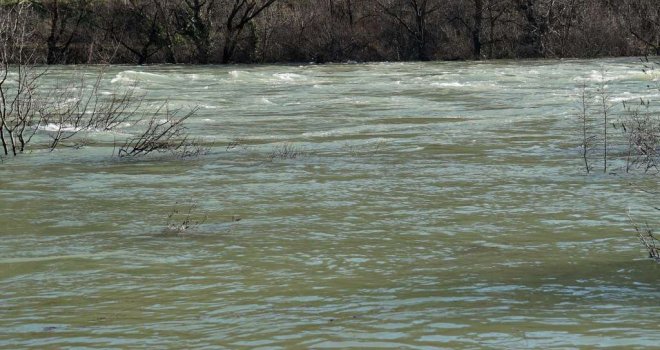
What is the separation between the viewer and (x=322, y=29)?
4788 centimetres

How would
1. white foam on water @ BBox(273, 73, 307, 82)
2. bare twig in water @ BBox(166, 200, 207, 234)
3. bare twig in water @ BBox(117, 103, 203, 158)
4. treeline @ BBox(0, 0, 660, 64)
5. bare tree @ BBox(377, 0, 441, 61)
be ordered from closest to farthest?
bare twig in water @ BBox(166, 200, 207, 234)
bare twig in water @ BBox(117, 103, 203, 158)
white foam on water @ BBox(273, 73, 307, 82)
treeline @ BBox(0, 0, 660, 64)
bare tree @ BBox(377, 0, 441, 61)

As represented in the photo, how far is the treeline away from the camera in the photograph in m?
45.6

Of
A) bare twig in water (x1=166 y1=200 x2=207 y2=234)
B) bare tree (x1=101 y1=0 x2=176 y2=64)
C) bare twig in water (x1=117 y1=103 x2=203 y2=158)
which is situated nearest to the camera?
bare twig in water (x1=166 y1=200 x2=207 y2=234)

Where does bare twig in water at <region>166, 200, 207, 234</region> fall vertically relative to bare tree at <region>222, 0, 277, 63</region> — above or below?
below

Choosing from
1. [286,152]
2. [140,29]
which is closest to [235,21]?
[140,29]

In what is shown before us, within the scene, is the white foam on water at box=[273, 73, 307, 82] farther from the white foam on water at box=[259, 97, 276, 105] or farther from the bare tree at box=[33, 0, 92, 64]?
the bare tree at box=[33, 0, 92, 64]

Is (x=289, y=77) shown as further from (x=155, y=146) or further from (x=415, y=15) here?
(x=155, y=146)

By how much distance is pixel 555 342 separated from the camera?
6.54m

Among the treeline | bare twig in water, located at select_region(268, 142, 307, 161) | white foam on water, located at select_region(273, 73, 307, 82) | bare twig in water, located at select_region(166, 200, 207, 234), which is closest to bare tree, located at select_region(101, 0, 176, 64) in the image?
the treeline

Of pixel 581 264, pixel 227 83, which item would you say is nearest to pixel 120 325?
pixel 581 264

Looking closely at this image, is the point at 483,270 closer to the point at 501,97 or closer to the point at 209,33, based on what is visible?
the point at 501,97

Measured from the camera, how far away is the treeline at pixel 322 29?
150ft

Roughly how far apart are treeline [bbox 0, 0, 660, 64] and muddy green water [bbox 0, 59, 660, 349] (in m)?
28.0

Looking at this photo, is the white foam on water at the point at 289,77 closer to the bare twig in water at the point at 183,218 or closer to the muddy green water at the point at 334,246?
the muddy green water at the point at 334,246
